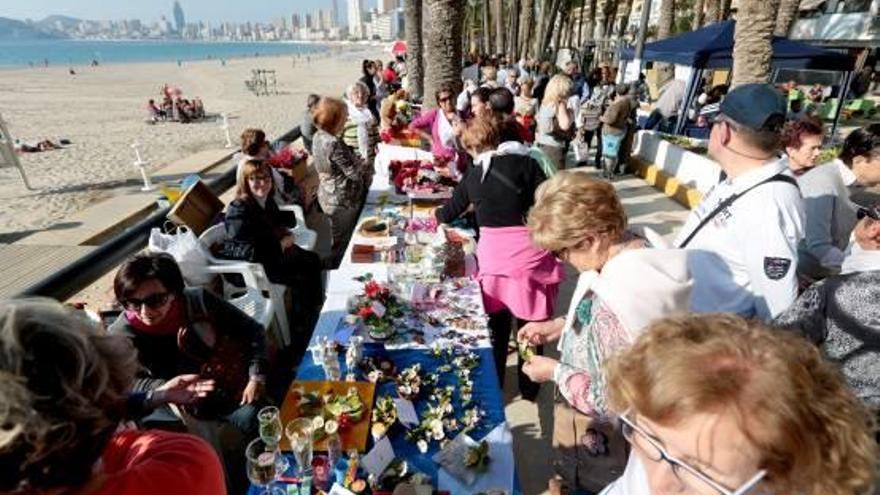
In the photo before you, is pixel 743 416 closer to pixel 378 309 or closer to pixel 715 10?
pixel 378 309

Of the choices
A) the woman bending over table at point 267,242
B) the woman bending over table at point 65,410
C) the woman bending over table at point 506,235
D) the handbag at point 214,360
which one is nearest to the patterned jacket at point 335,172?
the woman bending over table at point 267,242

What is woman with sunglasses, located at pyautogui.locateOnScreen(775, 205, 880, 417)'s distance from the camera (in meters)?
1.79

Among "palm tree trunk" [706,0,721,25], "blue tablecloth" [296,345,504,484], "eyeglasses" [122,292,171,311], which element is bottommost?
"blue tablecloth" [296,345,504,484]

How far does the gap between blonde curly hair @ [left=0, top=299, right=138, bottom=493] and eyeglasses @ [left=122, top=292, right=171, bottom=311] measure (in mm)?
1370

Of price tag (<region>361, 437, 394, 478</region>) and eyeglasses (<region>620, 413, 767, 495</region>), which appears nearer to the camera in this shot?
eyeglasses (<region>620, 413, 767, 495</region>)

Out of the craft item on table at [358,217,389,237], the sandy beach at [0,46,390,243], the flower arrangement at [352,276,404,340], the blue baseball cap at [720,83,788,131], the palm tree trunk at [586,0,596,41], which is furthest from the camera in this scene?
the palm tree trunk at [586,0,596,41]

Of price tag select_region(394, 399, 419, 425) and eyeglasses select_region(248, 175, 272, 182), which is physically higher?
eyeglasses select_region(248, 175, 272, 182)

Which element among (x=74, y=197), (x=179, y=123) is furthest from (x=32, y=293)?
(x=179, y=123)

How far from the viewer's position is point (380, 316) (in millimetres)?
2945

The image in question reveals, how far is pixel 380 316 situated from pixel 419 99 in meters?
11.0

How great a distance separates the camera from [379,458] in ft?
6.37

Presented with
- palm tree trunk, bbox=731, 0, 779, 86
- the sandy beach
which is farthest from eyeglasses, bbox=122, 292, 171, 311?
the sandy beach

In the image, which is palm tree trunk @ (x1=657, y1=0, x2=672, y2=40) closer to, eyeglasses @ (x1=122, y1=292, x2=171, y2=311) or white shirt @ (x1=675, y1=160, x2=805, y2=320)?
white shirt @ (x1=675, y1=160, x2=805, y2=320)

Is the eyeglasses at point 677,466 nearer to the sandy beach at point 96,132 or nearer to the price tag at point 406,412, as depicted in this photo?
the price tag at point 406,412
